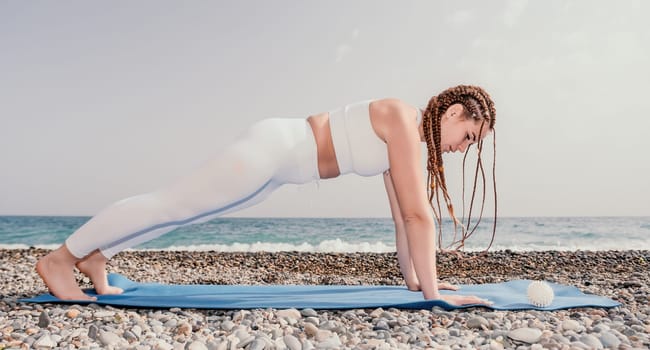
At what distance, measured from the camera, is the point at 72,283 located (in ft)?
9.98

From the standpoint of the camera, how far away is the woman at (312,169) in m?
2.70

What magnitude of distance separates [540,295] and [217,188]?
192 cm

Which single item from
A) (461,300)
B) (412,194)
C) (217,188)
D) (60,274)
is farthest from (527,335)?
(60,274)

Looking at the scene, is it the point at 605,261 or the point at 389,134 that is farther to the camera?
the point at 605,261

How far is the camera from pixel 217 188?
2.70 metres

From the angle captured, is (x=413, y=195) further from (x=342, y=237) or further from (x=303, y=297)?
(x=342, y=237)

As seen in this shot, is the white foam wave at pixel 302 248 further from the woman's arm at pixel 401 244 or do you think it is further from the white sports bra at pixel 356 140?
the white sports bra at pixel 356 140

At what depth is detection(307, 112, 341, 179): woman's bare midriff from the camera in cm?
289

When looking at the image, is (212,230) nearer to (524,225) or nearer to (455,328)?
(524,225)

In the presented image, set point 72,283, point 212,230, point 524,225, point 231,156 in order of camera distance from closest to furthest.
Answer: point 231,156 → point 72,283 → point 212,230 → point 524,225

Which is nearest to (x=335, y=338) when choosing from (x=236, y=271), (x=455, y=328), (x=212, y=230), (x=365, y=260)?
(x=455, y=328)

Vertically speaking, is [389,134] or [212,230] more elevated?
[389,134]

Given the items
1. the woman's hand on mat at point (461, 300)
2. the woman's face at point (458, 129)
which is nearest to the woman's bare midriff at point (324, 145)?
the woman's face at point (458, 129)

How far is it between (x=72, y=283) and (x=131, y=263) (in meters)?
4.10
